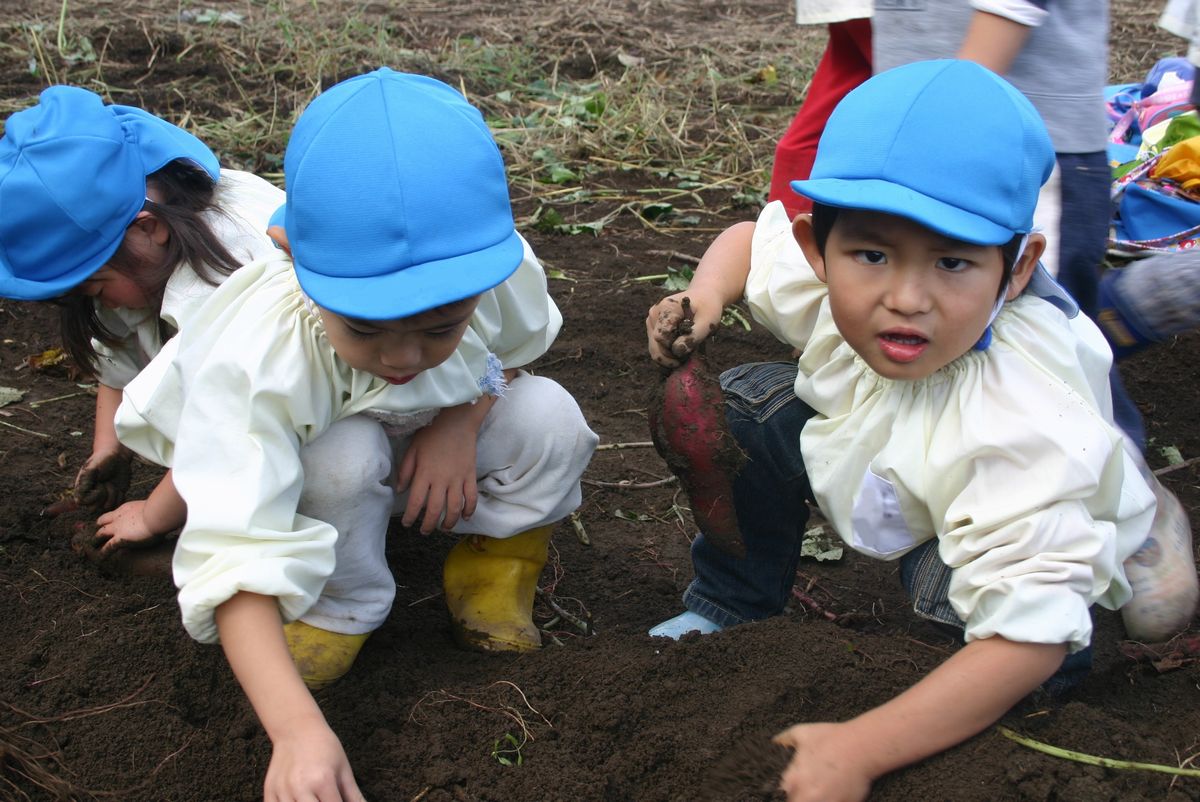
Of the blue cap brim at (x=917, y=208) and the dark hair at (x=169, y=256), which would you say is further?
the dark hair at (x=169, y=256)

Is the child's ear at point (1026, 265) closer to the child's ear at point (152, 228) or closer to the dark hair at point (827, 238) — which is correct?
the dark hair at point (827, 238)

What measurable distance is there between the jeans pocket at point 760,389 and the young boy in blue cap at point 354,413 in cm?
31

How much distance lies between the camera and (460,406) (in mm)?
2316

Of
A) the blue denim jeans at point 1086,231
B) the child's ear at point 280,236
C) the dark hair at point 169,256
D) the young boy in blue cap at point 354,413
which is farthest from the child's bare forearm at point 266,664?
the blue denim jeans at point 1086,231

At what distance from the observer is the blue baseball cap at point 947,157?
1.71 meters

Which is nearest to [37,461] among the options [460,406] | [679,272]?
[460,406]

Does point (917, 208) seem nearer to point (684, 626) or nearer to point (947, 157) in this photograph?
point (947, 157)

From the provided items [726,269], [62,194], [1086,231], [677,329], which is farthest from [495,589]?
[1086,231]

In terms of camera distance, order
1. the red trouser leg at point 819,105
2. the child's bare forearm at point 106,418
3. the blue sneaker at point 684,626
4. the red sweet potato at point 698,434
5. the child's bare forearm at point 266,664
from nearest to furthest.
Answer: the child's bare forearm at point 266,664
the red sweet potato at point 698,434
the blue sneaker at point 684,626
the child's bare forearm at point 106,418
the red trouser leg at point 819,105

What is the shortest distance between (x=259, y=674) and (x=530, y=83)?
4.87 m

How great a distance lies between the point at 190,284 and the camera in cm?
245

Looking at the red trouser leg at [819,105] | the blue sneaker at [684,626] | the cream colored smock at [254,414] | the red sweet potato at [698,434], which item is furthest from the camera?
the red trouser leg at [819,105]

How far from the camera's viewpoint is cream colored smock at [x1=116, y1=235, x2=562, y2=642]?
5.88ft

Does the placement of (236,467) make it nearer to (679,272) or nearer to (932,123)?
(932,123)
